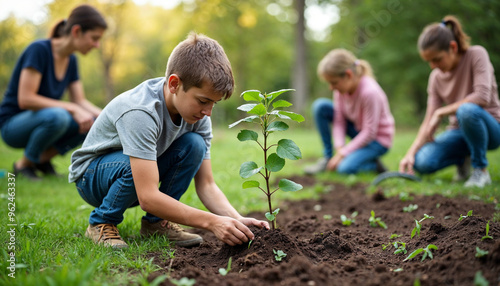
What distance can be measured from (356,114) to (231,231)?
3.71m

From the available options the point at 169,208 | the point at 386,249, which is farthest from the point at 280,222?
the point at 169,208

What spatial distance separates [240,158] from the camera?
629 cm

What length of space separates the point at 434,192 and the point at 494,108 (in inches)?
47.9

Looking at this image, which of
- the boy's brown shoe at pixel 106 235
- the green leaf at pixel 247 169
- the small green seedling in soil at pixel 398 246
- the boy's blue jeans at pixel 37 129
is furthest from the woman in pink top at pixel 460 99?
the boy's blue jeans at pixel 37 129

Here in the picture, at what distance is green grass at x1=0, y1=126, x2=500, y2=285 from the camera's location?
5.41ft

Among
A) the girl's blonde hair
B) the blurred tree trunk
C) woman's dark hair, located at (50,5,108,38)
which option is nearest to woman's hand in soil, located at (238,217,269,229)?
woman's dark hair, located at (50,5,108,38)

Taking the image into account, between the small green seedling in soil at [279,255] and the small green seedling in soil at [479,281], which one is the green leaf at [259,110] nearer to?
the small green seedling in soil at [279,255]

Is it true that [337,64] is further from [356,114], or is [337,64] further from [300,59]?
[300,59]

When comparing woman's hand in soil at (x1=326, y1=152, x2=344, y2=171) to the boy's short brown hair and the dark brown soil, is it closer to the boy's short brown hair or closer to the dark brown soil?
the dark brown soil

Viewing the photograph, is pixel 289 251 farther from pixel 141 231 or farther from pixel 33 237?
pixel 33 237

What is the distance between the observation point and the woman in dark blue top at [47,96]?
3.89 meters

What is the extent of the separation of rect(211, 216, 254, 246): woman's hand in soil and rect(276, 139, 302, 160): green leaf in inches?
17.5

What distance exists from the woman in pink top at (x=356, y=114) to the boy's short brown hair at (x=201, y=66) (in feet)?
9.73

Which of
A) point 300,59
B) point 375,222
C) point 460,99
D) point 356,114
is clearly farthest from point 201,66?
point 300,59
